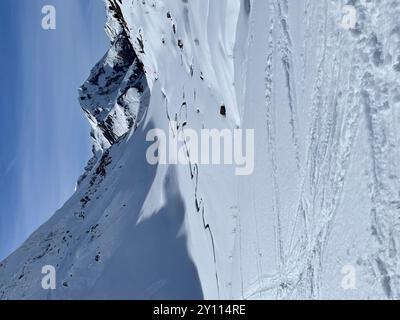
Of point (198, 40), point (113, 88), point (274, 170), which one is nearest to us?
point (274, 170)

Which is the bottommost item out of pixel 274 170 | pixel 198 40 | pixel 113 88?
pixel 274 170

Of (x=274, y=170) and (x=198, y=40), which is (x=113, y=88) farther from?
(x=274, y=170)

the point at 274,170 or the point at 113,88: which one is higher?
the point at 113,88

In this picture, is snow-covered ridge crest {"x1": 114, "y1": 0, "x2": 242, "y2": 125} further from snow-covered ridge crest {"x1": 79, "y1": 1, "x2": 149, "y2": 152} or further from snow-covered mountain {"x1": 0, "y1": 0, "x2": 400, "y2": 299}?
snow-covered ridge crest {"x1": 79, "y1": 1, "x2": 149, "y2": 152}

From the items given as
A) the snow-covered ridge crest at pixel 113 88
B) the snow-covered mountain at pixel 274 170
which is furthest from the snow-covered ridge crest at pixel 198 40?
the snow-covered ridge crest at pixel 113 88

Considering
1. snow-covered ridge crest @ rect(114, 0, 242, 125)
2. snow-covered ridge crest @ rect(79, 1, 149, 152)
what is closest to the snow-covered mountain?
snow-covered ridge crest @ rect(114, 0, 242, 125)

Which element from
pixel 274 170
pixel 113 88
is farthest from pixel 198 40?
pixel 113 88

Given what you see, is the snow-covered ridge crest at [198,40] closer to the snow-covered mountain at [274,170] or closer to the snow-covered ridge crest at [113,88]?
the snow-covered mountain at [274,170]

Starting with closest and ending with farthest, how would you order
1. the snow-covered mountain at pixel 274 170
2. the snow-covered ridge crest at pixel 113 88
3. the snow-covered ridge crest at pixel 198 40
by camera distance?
the snow-covered mountain at pixel 274 170 < the snow-covered ridge crest at pixel 198 40 < the snow-covered ridge crest at pixel 113 88

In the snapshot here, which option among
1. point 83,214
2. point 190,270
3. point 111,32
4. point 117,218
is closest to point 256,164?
point 190,270
